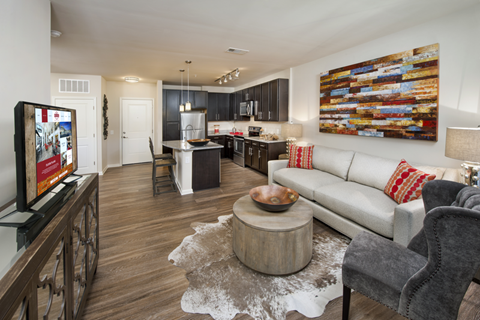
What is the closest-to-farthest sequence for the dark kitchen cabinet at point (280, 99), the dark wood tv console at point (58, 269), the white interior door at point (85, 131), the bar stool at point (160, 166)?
the dark wood tv console at point (58, 269), the bar stool at point (160, 166), the dark kitchen cabinet at point (280, 99), the white interior door at point (85, 131)

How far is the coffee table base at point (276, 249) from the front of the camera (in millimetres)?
2056

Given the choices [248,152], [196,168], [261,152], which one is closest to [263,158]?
[261,152]

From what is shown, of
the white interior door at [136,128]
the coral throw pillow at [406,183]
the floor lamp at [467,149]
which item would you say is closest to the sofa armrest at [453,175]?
the floor lamp at [467,149]

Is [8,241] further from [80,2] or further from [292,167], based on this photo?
[292,167]

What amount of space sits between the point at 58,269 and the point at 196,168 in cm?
356

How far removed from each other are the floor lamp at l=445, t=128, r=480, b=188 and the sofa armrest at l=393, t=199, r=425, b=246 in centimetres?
53

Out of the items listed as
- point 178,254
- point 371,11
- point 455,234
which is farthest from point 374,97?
point 178,254

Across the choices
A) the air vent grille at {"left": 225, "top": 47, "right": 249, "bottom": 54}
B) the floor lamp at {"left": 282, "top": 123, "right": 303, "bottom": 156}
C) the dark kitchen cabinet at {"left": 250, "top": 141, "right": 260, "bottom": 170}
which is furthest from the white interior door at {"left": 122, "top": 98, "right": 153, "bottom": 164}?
the floor lamp at {"left": 282, "top": 123, "right": 303, "bottom": 156}

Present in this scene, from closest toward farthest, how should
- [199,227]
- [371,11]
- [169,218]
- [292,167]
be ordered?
[371,11] < [199,227] < [169,218] < [292,167]

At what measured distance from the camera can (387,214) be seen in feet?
7.66

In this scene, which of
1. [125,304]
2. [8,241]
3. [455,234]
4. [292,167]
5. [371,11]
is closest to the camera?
[8,241]

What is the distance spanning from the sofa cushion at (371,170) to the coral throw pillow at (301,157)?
818mm

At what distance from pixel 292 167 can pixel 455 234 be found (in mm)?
3212

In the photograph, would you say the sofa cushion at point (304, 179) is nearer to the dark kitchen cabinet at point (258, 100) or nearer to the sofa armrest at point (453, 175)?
the sofa armrest at point (453, 175)
